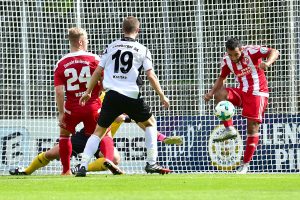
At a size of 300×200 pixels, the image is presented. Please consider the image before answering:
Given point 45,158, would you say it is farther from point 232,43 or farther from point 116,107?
point 232,43

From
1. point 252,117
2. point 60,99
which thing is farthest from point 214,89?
point 60,99

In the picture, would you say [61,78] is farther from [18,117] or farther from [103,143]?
[18,117]

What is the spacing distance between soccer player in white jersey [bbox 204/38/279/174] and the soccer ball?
0.17 metres

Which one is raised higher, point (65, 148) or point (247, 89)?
point (247, 89)

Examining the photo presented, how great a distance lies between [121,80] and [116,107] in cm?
30

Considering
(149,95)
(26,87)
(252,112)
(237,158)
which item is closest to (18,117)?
(26,87)

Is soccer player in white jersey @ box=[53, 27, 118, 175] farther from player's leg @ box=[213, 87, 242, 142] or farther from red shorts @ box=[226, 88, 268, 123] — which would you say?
red shorts @ box=[226, 88, 268, 123]

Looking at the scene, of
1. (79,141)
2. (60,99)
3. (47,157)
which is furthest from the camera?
(79,141)

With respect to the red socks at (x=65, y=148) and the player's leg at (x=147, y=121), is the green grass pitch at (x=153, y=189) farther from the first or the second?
the red socks at (x=65, y=148)

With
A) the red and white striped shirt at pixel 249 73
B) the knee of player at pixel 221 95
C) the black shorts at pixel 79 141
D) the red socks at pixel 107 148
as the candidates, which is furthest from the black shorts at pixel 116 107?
the red and white striped shirt at pixel 249 73

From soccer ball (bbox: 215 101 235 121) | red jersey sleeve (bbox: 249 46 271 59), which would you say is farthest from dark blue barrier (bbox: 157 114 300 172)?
red jersey sleeve (bbox: 249 46 271 59)

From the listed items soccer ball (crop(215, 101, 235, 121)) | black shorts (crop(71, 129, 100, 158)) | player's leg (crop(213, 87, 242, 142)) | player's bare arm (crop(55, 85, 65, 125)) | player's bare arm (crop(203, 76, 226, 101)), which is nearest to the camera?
player's bare arm (crop(55, 85, 65, 125))

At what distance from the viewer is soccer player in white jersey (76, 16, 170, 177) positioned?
35.3 feet

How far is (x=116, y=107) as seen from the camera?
35.6 ft
